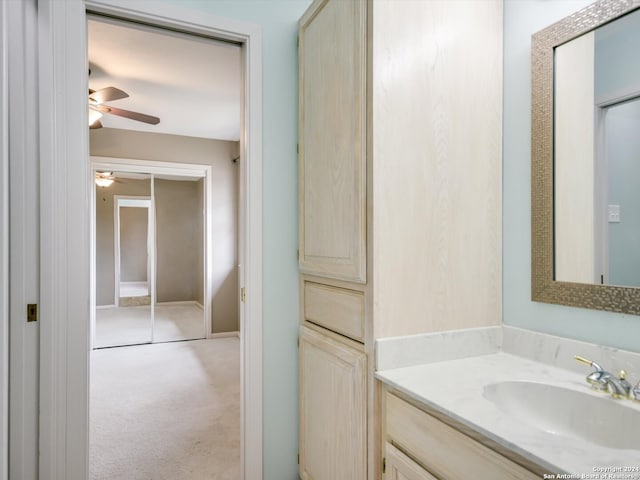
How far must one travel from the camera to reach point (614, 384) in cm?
105

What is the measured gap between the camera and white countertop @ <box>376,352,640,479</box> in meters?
0.76

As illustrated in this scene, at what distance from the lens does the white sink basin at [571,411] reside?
984 millimetres

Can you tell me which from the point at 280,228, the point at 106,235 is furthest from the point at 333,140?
the point at 106,235

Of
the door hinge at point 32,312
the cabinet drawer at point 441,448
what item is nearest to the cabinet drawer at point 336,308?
the cabinet drawer at point 441,448

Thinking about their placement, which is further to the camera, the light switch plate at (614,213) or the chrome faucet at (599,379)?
the light switch plate at (614,213)

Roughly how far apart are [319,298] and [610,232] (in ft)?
3.48

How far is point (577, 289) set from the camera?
128cm

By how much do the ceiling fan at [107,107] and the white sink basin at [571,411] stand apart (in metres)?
3.10

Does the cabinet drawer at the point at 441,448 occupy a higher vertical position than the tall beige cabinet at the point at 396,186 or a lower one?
lower

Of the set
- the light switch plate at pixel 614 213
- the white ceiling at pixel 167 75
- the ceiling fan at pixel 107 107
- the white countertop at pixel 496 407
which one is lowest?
the white countertop at pixel 496 407

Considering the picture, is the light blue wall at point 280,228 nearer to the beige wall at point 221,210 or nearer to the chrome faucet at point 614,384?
the chrome faucet at point 614,384

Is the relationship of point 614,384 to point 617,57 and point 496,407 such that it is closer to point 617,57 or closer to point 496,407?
point 496,407

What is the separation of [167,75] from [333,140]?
2.42m

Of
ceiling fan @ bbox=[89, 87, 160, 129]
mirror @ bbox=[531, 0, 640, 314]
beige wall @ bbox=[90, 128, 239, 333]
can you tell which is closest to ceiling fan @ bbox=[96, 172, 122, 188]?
beige wall @ bbox=[90, 128, 239, 333]
